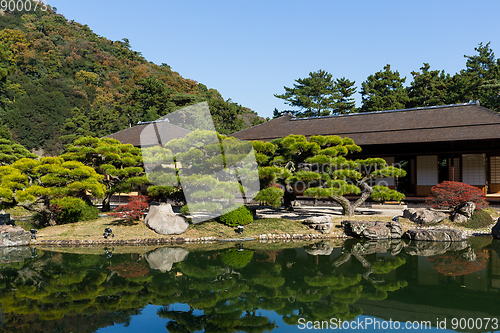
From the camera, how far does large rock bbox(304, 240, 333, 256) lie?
32.3ft

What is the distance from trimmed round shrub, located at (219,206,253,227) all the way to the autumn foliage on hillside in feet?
24.6

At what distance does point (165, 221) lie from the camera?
11.7 metres

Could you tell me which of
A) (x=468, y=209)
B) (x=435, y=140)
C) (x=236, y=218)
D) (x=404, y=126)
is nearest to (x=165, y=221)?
(x=236, y=218)

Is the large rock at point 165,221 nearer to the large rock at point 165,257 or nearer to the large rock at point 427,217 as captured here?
the large rock at point 165,257

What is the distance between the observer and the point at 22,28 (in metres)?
59.8

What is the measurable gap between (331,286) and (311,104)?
2820 centimetres

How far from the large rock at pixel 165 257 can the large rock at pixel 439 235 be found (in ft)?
24.9

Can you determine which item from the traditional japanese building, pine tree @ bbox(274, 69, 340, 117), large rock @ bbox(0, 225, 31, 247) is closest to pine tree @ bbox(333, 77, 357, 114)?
pine tree @ bbox(274, 69, 340, 117)

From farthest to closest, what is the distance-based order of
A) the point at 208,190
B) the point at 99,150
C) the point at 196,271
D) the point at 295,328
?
the point at 99,150
the point at 208,190
the point at 196,271
the point at 295,328

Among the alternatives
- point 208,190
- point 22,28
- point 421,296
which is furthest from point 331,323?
point 22,28

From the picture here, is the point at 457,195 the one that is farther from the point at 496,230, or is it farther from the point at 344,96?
the point at 344,96

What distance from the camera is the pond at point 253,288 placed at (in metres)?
5.54

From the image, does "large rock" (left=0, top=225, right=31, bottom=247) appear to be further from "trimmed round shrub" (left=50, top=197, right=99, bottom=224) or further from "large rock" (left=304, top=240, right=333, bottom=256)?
"large rock" (left=304, top=240, right=333, bottom=256)

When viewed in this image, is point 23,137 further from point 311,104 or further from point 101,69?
point 311,104
